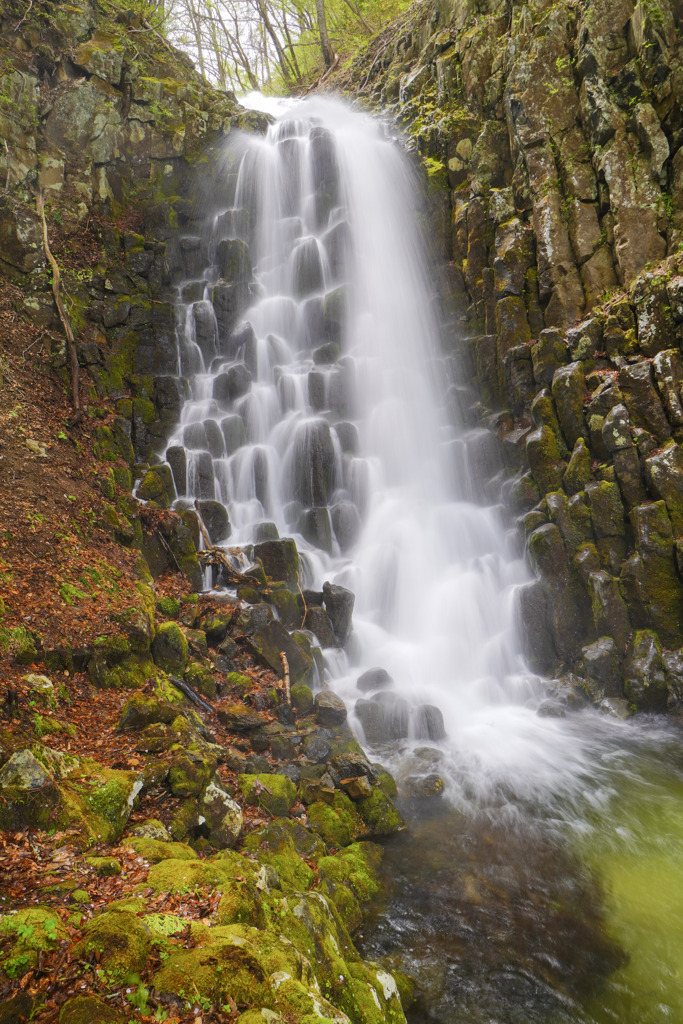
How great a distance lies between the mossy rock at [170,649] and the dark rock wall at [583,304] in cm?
758

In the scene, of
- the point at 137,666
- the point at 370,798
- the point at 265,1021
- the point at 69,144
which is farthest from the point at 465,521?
the point at 69,144

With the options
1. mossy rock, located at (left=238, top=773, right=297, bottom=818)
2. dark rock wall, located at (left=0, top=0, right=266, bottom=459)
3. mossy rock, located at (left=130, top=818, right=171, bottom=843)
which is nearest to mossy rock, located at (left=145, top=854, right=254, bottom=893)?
mossy rock, located at (left=130, top=818, right=171, bottom=843)

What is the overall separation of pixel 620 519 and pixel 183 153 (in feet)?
72.0

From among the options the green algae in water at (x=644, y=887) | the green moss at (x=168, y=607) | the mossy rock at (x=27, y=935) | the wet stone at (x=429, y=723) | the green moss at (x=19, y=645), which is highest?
the green moss at (x=168, y=607)

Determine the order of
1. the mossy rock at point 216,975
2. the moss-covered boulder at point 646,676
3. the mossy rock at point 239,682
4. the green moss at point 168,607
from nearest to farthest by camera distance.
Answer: the mossy rock at point 216,975, the mossy rock at point 239,682, the green moss at point 168,607, the moss-covered boulder at point 646,676

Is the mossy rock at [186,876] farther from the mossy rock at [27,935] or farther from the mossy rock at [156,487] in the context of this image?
the mossy rock at [156,487]

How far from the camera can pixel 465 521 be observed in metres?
13.9

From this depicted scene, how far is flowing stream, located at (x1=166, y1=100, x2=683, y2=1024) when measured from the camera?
17.3ft

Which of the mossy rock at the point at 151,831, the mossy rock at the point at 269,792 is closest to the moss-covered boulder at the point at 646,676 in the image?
the mossy rock at the point at 269,792

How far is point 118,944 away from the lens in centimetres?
274

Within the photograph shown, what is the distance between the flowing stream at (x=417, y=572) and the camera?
5.27 metres

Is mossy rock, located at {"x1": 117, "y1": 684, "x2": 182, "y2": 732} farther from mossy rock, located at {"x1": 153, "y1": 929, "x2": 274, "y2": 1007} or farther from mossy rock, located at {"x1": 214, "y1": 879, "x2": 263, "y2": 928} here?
mossy rock, located at {"x1": 153, "y1": 929, "x2": 274, "y2": 1007}

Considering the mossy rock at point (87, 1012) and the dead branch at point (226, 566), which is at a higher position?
the dead branch at point (226, 566)

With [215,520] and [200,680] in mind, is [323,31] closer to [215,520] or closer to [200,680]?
[215,520]
